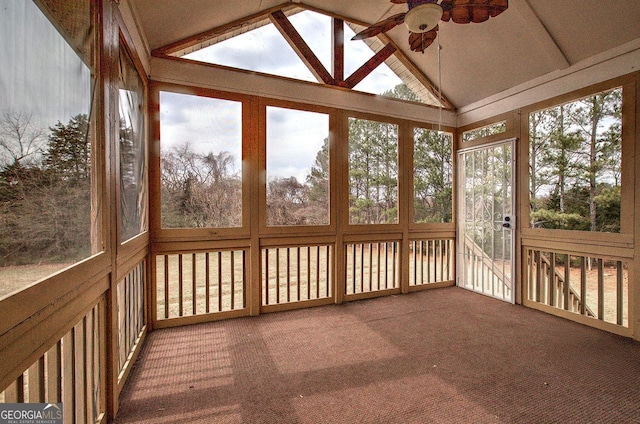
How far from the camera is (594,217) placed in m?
3.07

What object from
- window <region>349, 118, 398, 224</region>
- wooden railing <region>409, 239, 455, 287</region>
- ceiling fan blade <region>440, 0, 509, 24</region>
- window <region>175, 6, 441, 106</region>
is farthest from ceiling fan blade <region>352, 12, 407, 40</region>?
wooden railing <region>409, 239, 455, 287</region>

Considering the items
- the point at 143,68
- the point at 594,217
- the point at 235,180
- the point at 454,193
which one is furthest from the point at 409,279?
the point at 143,68

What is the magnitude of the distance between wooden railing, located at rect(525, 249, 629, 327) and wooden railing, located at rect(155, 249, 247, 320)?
138 inches

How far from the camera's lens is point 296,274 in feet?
12.4

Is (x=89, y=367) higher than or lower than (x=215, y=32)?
lower

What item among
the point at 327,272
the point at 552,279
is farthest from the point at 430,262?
the point at 327,272

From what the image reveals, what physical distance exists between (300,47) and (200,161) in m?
1.82

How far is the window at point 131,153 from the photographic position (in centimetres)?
205

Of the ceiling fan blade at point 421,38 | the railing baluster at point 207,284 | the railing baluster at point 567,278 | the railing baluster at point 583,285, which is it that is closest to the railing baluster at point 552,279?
the railing baluster at point 567,278

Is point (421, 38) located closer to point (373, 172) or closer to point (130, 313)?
point (373, 172)

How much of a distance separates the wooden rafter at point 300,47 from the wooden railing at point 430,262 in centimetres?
260

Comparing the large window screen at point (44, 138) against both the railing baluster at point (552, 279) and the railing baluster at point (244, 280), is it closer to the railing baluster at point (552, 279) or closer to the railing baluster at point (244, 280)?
the railing baluster at point (244, 280)

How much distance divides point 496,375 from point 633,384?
2.86 ft

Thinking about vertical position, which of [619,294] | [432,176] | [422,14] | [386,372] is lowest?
[386,372]
